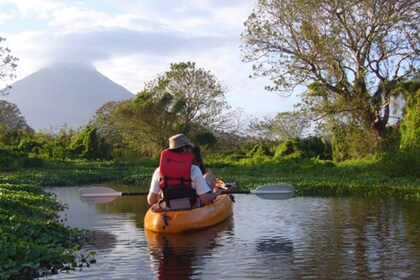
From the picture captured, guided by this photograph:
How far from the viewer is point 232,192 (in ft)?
37.8

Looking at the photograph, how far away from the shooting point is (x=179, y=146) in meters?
9.27

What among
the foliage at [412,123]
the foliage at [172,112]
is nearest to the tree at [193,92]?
the foliage at [172,112]

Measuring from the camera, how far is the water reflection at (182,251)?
7008 millimetres

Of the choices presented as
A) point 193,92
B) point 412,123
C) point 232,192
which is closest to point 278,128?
point 193,92

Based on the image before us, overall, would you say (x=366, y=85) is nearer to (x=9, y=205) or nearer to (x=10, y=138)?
(x=9, y=205)

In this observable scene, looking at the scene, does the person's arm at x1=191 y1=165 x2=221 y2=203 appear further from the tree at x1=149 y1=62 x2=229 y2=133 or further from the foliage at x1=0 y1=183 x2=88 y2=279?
the tree at x1=149 y1=62 x2=229 y2=133

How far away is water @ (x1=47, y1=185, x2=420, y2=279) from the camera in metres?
6.86

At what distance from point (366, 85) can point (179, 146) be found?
60.2 ft

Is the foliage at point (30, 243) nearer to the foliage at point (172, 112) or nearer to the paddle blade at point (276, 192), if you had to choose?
the paddle blade at point (276, 192)

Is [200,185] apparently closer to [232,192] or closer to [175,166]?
[175,166]

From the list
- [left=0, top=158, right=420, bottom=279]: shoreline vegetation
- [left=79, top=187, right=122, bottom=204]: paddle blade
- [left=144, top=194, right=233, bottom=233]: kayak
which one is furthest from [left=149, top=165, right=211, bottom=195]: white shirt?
[left=79, top=187, right=122, bottom=204]: paddle blade

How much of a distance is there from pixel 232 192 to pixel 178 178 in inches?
97.1

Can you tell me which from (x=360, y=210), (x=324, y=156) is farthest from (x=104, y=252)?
(x=324, y=156)

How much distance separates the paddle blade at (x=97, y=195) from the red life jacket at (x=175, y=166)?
103 inches
